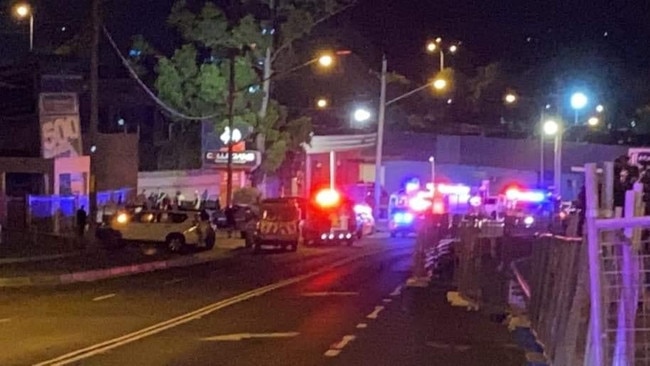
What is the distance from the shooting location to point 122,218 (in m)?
47.5

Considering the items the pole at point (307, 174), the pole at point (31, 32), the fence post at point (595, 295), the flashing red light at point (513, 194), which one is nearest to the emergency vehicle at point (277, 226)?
the flashing red light at point (513, 194)

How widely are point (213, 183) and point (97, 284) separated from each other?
38278 mm

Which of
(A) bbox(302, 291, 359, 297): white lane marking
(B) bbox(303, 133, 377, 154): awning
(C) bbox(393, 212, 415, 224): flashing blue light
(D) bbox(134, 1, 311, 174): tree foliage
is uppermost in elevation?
(D) bbox(134, 1, 311, 174): tree foliage

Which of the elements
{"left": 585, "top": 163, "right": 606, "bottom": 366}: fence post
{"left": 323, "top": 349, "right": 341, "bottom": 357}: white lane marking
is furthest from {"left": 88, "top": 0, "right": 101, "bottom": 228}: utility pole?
{"left": 585, "top": 163, "right": 606, "bottom": 366}: fence post

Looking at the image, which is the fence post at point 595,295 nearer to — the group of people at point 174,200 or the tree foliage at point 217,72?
the group of people at point 174,200

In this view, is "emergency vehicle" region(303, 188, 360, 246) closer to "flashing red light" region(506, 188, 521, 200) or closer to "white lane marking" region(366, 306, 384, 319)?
"flashing red light" region(506, 188, 521, 200)

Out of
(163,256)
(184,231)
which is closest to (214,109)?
(184,231)

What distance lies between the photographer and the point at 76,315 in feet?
73.3

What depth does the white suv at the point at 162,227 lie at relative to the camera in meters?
47.3

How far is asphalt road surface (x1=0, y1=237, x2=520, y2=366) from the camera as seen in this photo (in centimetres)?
1664

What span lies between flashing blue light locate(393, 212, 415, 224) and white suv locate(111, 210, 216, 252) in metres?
16.6

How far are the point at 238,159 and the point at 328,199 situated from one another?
11141 millimetres

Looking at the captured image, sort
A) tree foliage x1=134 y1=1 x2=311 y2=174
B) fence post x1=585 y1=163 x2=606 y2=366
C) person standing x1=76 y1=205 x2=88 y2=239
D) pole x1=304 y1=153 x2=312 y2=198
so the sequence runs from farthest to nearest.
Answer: pole x1=304 y1=153 x2=312 y2=198, tree foliage x1=134 y1=1 x2=311 y2=174, person standing x1=76 y1=205 x2=88 y2=239, fence post x1=585 y1=163 x2=606 y2=366

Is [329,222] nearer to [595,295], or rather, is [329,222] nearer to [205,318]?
[205,318]
